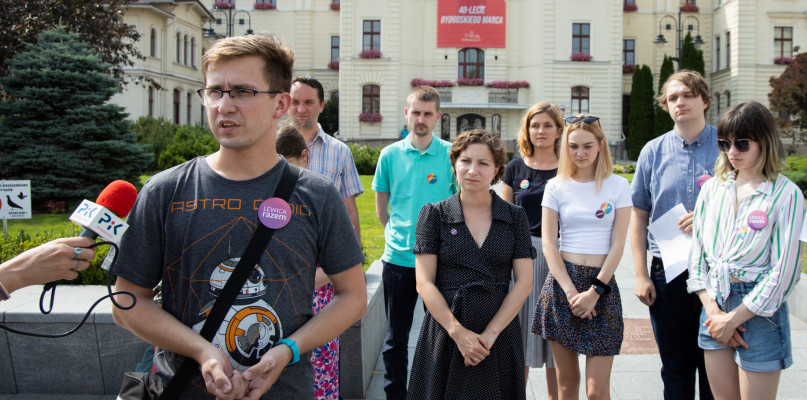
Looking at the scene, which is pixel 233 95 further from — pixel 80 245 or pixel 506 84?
pixel 506 84

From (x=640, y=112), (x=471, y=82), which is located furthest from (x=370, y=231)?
(x=640, y=112)

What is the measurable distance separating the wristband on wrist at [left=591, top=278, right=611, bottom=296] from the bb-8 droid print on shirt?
224 cm

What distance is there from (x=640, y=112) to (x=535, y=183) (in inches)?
1569

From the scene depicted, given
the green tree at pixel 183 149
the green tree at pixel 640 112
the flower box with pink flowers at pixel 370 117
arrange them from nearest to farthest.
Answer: the green tree at pixel 183 149 → the flower box with pink flowers at pixel 370 117 → the green tree at pixel 640 112

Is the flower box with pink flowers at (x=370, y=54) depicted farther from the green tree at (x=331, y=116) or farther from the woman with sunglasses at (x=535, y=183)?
the woman with sunglasses at (x=535, y=183)

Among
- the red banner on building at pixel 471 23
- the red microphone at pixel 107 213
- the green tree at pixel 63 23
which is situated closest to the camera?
the red microphone at pixel 107 213

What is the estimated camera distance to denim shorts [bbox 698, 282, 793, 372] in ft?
10.5

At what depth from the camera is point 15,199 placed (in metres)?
7.49

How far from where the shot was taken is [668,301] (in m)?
3.92

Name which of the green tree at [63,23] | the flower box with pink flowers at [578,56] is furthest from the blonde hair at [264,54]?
the flower box with pink flowers at [578,56]

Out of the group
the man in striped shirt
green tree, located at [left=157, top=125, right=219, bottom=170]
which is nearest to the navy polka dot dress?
the man in striped shirt

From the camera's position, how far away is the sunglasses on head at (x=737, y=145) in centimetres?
335

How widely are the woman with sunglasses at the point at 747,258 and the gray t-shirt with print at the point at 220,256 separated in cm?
231

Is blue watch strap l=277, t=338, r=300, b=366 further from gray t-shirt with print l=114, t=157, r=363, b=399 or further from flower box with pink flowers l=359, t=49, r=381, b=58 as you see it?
flower box with pink flowers l=359, t=49, r=381, b=58
